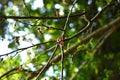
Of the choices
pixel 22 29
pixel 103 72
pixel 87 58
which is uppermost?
pixel 22 29

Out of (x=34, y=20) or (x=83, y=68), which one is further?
(x=83, y=68)

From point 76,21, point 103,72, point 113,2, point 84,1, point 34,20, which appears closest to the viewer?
point 34,20

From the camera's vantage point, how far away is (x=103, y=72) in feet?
18.5

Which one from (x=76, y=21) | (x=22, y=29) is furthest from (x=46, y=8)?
(x=22, y=29)

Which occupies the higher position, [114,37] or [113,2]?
[113,2]

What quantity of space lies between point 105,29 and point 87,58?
20.8 inches

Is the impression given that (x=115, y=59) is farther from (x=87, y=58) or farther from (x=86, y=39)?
(x=86, y=39)

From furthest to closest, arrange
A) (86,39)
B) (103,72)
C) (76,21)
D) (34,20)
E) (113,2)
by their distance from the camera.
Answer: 1. (76,21)
2. (103,72)
3. (86,39)
4. (113,2)
5. (34,20)

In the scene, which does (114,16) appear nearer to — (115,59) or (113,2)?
(115,59)

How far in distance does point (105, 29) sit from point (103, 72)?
0.84 m

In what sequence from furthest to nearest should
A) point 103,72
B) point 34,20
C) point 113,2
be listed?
1. point 103,72
2. point 113,2
3. point 34,20

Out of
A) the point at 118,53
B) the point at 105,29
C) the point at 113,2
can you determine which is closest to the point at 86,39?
the point at 105,29

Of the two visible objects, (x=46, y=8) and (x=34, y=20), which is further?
(x=46, y=8)

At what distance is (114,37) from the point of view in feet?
20.4
